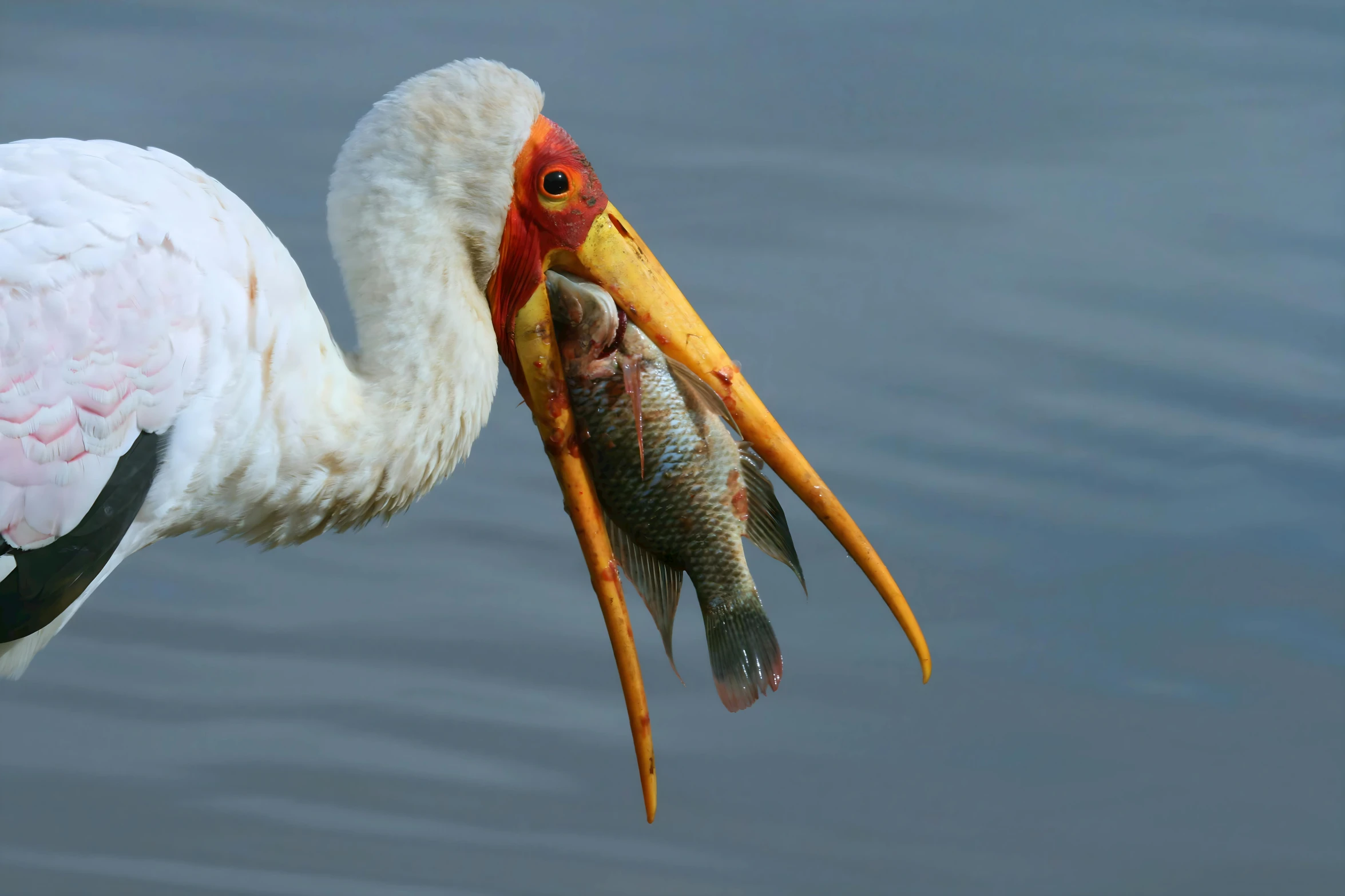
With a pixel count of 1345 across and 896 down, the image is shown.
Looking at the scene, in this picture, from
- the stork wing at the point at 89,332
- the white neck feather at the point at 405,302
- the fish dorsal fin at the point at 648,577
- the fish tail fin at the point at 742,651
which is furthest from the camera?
the fish dorsal fin at the point at 648,577

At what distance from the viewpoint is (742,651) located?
263 centimetres

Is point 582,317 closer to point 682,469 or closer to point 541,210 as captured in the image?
point 541,210

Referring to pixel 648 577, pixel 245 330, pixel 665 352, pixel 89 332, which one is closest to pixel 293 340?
pixel 245 330

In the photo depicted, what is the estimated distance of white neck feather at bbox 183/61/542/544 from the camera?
8.28ft

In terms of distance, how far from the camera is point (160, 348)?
7.84 feet

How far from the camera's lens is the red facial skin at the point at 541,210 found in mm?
2607

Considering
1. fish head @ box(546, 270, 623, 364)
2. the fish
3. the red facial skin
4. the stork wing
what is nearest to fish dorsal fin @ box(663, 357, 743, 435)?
the fish

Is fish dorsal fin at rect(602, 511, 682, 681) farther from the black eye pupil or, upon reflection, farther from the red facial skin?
the black eye pupil

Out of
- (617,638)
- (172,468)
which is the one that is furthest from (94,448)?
(617,638)

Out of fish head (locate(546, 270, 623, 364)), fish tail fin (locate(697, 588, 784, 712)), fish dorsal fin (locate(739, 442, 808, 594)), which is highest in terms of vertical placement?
fish head (locate(546, 270, 623, 364))

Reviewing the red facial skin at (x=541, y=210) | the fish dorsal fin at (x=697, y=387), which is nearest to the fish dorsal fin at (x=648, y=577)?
the fish dorsal fin at (x=697, y=387)

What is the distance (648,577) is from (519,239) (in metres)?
0.62

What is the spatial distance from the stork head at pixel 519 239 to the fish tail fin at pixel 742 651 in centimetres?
21

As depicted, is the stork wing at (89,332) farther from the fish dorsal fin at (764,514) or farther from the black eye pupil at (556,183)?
the fish dorsal fin at (764,514)
